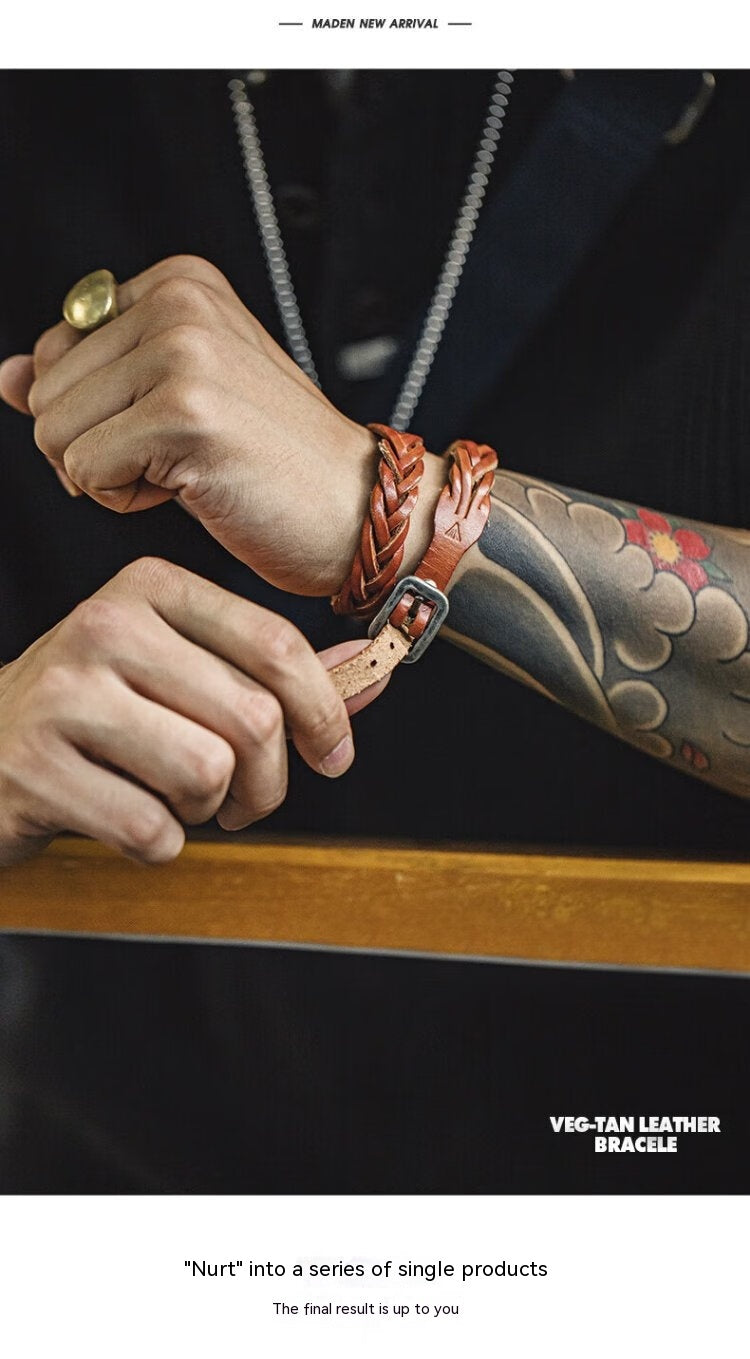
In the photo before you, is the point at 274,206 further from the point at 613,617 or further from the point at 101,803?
the point at 101,803

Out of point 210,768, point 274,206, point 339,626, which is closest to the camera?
point 210,768

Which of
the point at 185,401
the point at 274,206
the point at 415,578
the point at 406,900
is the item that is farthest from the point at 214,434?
the point at 274,206

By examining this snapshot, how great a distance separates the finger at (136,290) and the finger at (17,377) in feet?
0.06

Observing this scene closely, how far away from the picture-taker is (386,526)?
0.53 meters

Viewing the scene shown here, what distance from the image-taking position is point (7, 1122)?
81 centimetres

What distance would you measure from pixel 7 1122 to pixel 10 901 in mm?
419

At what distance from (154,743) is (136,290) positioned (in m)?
0.30

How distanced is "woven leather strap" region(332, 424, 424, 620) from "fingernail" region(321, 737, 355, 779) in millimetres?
101

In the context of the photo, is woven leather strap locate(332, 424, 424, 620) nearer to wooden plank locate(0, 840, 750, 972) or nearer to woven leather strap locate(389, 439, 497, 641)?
woven leather strap locate(389, 439, 497, 641)

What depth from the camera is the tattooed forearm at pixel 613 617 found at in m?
0.59

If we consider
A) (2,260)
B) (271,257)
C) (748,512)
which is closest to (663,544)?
(748,512)

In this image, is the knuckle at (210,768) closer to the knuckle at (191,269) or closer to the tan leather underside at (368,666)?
the tan leather underside at (368,666)

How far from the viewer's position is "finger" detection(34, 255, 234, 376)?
0.58 metres
